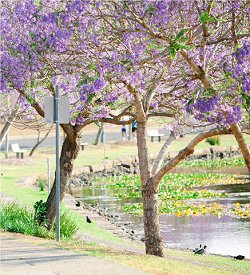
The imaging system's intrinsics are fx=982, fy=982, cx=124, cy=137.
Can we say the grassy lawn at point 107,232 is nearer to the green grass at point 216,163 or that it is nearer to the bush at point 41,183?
the bush at point 41,183

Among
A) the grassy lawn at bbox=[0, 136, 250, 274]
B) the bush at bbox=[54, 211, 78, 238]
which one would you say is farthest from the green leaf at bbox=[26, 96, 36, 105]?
the grassy lawn at bbox=[0, 136, 250, 274]

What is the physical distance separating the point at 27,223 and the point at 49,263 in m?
6.11

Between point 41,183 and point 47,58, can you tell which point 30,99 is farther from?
point 41,183

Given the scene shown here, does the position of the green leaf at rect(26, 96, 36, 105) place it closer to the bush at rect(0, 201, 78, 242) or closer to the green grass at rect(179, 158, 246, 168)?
the bush at rect(0, 201, 78, 242)

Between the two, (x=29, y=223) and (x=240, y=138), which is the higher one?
(x=240, y=138)

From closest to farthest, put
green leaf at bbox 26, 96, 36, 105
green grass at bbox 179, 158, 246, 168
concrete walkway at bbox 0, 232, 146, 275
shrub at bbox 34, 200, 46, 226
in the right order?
concrete walkway at bbox 0, 232, 146, 275 < green leaf at bbox 26, 96, 36, 105 < shrub at bbox 34, 200, 46, 226 < green grass at bbox 179, 158, 246, 168

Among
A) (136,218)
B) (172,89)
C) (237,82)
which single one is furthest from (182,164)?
(237,82)

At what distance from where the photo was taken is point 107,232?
27109 millimetres

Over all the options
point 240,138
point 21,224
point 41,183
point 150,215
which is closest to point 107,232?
point 150,215

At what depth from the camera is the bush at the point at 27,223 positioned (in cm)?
2019

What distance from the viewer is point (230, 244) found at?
25578mm

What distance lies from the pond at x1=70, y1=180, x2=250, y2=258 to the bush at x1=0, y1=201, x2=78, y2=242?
4261mm

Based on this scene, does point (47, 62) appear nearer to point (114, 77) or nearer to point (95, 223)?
point (114, 77)

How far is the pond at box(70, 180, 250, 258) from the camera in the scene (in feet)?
83.6
